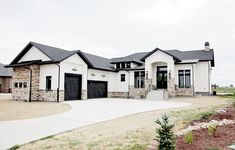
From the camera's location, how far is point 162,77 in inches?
1107

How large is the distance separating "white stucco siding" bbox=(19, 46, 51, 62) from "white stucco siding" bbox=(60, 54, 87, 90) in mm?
1995

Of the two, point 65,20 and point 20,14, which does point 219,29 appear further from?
point 20,14

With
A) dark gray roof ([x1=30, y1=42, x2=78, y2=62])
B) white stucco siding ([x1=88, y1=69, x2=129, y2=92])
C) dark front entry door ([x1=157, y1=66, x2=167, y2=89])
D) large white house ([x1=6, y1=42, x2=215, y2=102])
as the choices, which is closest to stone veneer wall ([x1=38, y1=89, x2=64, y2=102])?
large white house ([x1=6, y1=42, x2=215, y2=102])

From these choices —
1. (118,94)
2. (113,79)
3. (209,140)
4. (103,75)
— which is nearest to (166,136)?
(209,140)

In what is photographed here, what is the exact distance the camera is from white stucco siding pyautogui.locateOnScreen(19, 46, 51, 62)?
2312cm

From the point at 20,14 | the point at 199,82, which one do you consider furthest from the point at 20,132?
the point at 199,82

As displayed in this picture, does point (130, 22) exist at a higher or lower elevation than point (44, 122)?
higher

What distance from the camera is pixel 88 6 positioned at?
16016mm

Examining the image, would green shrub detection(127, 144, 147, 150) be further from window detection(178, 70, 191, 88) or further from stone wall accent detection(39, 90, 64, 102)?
window detection(178, 70, 191, 88)

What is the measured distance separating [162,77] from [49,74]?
14.1 meters

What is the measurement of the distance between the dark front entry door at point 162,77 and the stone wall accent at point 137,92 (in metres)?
2.17

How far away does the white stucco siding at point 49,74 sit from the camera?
2173 centimetres

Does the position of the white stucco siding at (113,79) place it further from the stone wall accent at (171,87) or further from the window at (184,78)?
the window at (184,78)

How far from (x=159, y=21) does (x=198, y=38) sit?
53.8 ft
